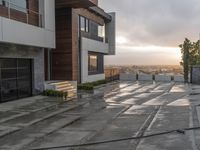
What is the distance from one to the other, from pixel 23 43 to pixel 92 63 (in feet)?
59.1

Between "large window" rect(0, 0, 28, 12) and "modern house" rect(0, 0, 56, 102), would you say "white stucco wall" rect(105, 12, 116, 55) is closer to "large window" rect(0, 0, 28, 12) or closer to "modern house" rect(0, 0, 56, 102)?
"modern house" rect(0, 0, 56, 102)

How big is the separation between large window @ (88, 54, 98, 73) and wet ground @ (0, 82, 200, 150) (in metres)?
15.7

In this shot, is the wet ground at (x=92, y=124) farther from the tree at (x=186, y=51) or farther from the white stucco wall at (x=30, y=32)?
the tree at (x=186, y=51)

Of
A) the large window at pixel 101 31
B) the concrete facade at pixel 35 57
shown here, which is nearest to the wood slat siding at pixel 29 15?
the concrete facade at pixel 35 57

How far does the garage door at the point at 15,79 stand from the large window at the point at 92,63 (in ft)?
44.1

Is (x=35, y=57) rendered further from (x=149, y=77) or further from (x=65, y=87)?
(x=149, y=77)

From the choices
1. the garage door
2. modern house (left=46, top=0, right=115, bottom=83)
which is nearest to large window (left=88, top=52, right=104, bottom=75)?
modern house (left=46, top=0, right=115, bottom=83)

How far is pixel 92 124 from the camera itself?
43.3ft

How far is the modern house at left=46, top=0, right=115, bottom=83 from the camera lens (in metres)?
27.8

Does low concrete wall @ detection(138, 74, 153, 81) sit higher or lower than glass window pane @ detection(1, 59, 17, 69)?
lower

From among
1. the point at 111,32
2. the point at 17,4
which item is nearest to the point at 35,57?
the point at 17,4

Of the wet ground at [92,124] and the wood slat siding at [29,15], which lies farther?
the wood slat siding at [29,15]

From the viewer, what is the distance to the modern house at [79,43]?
27750 mm

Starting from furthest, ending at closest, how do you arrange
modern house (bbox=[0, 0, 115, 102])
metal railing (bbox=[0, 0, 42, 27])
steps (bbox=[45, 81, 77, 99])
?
steps (bbox=[45, 81, 77, 99]) < modern house (bbox=[0, 0, 115, 102]) < metal railing (bbox=[0, 0, 42, 27])
